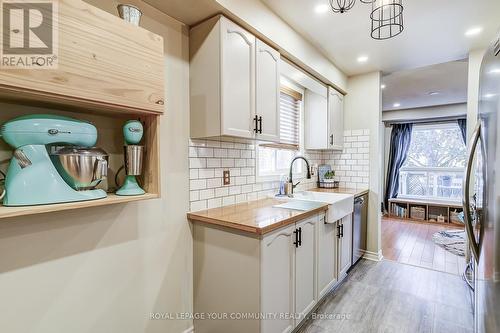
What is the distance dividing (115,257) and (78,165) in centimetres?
61

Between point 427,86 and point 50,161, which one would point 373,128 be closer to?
point 427,86

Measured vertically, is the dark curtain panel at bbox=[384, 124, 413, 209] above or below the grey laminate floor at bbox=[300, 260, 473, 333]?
above

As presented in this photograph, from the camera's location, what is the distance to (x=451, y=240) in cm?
396

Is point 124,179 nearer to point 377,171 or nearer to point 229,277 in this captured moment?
point 229,277

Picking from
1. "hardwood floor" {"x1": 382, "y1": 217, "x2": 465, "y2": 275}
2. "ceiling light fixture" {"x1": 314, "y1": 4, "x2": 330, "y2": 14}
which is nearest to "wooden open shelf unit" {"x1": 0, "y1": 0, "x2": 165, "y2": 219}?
"ceiling light fixture" {"x1": 314, "y1": 4, "x2": 330, "y2": 14}

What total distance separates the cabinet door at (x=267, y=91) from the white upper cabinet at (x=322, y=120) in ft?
3.96

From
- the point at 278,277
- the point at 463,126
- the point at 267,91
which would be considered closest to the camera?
the point at 278,277

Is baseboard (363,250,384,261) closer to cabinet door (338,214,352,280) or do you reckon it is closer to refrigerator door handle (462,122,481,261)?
cabinet door (338,214,352,280)

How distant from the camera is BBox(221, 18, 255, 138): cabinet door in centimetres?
158

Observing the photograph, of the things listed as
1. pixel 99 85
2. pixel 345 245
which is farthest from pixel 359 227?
pixel 99 85

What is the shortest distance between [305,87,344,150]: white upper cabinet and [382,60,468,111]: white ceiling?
114cm

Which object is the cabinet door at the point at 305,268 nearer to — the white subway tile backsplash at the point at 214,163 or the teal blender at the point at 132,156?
the white subway tile backsplash at the point at 214,163

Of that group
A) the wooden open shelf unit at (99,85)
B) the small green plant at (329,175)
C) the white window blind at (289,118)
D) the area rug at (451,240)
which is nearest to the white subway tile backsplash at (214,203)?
the wooden open shelf unit at (99,85)

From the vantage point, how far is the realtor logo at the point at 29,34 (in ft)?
2.57
